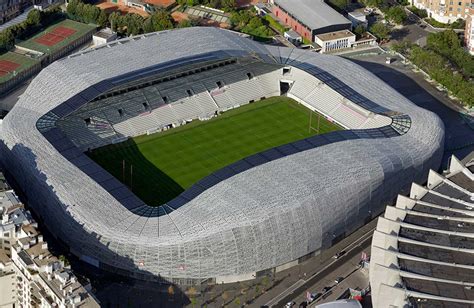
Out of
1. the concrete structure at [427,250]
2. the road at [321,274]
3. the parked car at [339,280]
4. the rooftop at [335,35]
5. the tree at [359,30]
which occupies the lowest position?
the parked car at [339,280]

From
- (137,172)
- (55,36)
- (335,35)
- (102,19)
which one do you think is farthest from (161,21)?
(137,172)

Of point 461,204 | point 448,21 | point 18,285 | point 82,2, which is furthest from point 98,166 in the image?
point 448,21

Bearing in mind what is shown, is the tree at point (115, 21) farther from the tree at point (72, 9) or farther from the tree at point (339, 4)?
the tree at point (339, 4)

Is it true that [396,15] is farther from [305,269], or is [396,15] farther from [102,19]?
[305,269]

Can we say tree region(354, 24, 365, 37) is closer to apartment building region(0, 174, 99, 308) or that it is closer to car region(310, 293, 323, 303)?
car region(310, 293, 323, 303)

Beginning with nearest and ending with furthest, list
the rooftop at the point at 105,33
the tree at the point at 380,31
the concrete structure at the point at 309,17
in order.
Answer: the rooftop at the point at 105,33
the concrete structure at the point at 309,17
the tree at the point at 380,31

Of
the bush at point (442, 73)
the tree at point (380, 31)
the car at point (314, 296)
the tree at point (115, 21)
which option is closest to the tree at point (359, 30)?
the tree at point (380, 31)

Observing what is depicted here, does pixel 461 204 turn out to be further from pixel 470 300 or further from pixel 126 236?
pixel 126 236

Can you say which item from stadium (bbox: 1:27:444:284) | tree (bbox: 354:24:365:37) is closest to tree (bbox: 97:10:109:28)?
stadium (bbox: 1:27:444:284)
